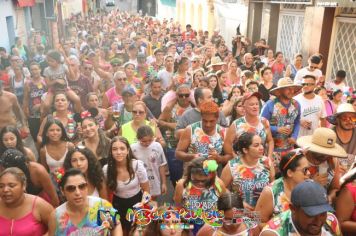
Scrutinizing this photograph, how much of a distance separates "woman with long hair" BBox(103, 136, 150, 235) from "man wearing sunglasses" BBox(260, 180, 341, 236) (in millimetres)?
1852

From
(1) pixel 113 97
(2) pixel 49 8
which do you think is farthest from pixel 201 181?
(2) pixel 49 8

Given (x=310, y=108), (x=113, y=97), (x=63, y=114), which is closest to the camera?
(x=63, y=114)

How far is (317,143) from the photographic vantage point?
157 inches

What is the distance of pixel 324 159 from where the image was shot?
3.90 m

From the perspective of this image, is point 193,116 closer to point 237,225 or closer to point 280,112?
point 280,112

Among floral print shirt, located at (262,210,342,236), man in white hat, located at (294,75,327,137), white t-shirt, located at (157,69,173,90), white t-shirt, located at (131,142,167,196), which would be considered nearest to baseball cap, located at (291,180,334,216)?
floral print shirt, located at (262,210,342,236)

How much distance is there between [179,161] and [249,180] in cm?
165

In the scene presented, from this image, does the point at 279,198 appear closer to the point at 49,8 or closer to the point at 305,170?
the point at 305,170

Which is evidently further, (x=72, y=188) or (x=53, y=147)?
(x=53, y=147)

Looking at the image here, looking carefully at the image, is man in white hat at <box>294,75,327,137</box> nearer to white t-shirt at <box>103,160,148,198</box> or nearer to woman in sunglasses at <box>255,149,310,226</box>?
Result: woman in sunglasses at <box>255,149,310,226</box>

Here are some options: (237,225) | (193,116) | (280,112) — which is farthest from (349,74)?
(237,225)

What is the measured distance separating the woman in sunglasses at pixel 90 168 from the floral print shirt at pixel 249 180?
1.29 meters

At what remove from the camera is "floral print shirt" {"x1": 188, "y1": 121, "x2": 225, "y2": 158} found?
4.70 metres

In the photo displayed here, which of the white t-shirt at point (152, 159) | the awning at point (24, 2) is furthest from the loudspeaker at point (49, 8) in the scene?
the white t-shirt at point (152, 159)
